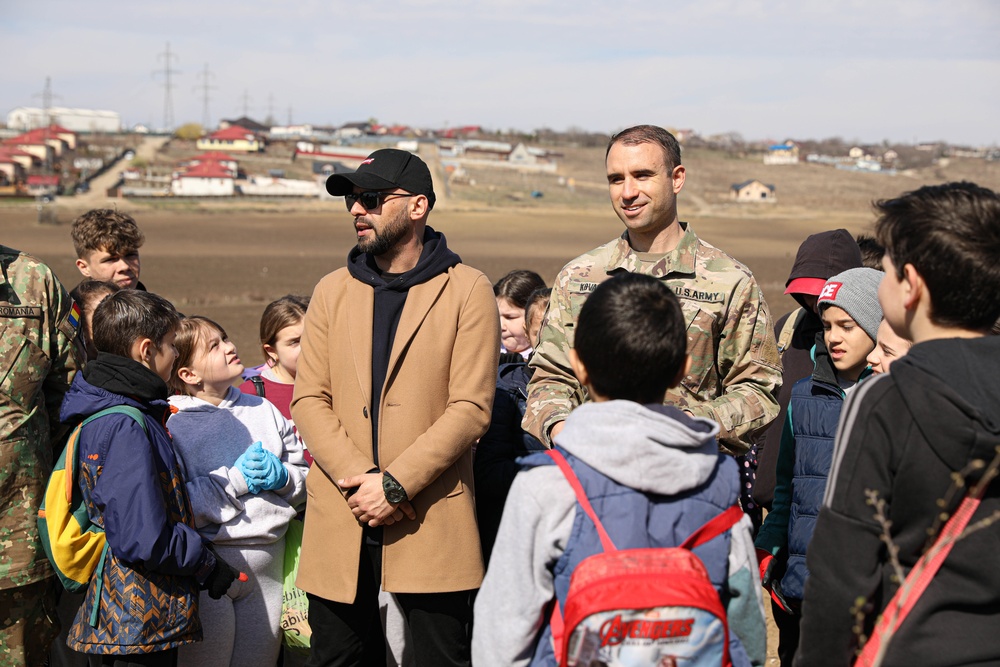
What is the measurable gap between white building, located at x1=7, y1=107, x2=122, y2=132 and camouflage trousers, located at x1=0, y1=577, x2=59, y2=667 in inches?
5868

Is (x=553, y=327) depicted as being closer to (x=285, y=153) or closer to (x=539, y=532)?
(x=539, y=532)

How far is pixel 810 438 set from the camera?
3512mm

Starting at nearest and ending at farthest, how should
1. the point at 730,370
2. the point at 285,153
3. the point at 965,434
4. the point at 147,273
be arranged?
the point at 965,434
the point at 730,370
the point at 147,273
the point at 285,153

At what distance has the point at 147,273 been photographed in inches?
963

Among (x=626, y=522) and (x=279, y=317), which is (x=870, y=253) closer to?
(x=279, y=317)

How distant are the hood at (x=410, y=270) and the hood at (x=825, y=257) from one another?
1.89 m

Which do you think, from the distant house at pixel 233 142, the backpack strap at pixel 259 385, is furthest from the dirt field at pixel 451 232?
the distant house at pixel 233 142

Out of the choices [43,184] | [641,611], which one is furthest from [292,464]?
[43,184]

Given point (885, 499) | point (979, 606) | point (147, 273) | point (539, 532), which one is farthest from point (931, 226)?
point (147, 273)

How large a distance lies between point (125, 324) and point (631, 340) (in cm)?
218

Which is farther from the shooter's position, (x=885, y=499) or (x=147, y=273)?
(x=147, y=273)

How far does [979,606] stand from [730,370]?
5.19ft

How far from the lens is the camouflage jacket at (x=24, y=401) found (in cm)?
368

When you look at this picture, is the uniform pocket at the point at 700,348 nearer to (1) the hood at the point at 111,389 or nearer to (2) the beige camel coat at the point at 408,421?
(2) the beige camel coat at the point at 408,421
